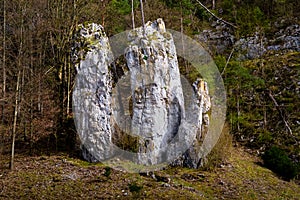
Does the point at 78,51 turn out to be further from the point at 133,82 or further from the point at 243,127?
the point at 243,127

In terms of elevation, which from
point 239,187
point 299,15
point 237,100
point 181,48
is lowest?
point 239,187

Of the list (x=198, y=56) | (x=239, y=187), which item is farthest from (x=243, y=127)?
(x=239, y=187)

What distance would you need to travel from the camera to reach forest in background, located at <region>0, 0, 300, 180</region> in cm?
1029

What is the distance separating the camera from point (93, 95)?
10203 mm

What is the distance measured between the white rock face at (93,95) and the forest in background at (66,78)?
69 cm

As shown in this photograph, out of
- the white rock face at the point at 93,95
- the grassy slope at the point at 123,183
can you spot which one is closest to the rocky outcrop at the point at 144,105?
the white rock face at the point at 93,95

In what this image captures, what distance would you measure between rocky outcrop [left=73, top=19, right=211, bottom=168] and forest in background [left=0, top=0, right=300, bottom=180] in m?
0.99

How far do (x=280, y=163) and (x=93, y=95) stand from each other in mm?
6803

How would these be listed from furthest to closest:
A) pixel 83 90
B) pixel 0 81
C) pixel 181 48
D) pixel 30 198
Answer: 1. pixel 181 48
2. pixel 0 81
3. pixel 83 90
4. pixel 30 198

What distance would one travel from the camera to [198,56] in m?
15.4

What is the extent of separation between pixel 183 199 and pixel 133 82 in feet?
14.5

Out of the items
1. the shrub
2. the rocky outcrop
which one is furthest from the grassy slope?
the rocky outcrop

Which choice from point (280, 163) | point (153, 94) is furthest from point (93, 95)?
point (280, 163)

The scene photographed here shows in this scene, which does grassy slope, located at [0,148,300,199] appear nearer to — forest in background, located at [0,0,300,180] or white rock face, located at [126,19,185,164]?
white rock face, located at [126,19,185,164]
